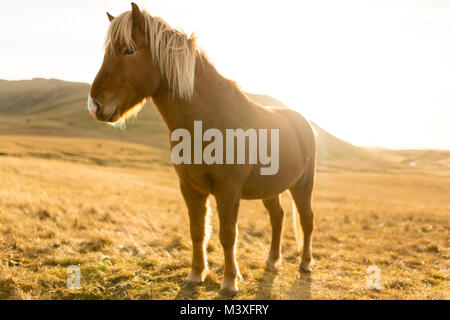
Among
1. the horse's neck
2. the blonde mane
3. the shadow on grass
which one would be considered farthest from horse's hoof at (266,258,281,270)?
the blonde mane

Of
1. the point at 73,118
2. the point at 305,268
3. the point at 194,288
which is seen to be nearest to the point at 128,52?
the point at 194,288

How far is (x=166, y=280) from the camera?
4.29 m

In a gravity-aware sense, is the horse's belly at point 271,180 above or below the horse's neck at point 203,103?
below

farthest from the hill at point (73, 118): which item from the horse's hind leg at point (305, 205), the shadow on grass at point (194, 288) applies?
the shadow on grass at point (194, 288)

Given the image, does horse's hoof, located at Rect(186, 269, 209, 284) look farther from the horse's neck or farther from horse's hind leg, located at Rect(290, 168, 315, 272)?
the horse's neck

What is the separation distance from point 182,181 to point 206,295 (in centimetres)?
149

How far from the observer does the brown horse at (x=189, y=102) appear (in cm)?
318

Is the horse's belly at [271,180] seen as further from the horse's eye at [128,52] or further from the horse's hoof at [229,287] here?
the horse's eye at [128,52]

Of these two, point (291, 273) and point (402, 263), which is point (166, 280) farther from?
point (402, 263)

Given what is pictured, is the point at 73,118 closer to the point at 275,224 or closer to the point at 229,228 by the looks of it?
the point at 275,224

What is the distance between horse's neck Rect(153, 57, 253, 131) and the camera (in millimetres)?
3500

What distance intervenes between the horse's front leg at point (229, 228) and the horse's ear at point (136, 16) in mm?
2079

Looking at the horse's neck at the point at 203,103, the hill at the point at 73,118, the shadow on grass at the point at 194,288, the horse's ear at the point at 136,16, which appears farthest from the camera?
the hill at the point at 73,118
